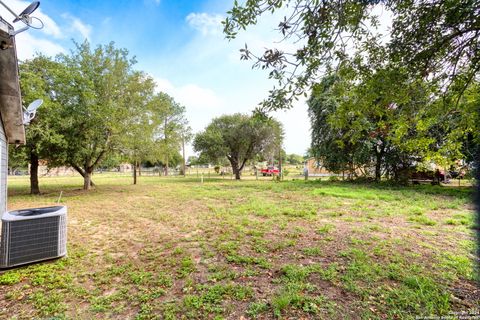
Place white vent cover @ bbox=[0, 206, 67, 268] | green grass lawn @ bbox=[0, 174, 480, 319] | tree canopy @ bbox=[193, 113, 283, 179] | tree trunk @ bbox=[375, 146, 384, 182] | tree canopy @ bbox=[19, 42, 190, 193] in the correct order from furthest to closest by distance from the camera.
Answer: tree canopy @ bbox=[193, 113, 283, 179] → tree trunk @ bbox=[375, 146, 384, 182] → tree canopy @ bbox=[19, 42, 190, 193] → white vent cover @ bbox=[0, 206, 67, 268] → green grass lawn @ bbox=[0, 174, 480, 319]

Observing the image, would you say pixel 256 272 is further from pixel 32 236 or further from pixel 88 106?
pixel 88 106

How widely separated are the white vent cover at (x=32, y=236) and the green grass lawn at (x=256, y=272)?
0.54 feet

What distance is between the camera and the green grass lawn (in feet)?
7.14

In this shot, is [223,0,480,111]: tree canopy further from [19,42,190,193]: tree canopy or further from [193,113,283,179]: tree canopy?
[193,113,283,179]: tree canopy

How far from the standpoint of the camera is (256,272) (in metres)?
2.91

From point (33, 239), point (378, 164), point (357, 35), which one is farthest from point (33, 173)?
point (378, 164)

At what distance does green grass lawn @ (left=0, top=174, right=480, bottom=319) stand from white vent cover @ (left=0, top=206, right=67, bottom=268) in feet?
0.54

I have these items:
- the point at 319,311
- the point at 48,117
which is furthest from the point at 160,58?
the point at 319,311

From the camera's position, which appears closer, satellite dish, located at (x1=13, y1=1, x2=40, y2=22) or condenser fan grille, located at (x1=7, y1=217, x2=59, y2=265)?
satellite dish, located at (x1=13, y1=1, x2=40, y2=22)

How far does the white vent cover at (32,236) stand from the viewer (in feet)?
9.97

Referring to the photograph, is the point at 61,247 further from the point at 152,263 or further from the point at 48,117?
the point at 48,117

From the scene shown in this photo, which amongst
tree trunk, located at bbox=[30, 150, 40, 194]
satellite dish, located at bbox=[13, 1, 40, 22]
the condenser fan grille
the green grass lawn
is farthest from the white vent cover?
tree trunk, located at bbox=[30, 150, 40, 194]

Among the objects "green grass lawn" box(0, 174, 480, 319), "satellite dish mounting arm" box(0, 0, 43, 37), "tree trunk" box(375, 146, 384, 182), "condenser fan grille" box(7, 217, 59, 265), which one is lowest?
"green grass lawn" box(0, 174, 480, 319)

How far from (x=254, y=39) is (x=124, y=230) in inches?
196
